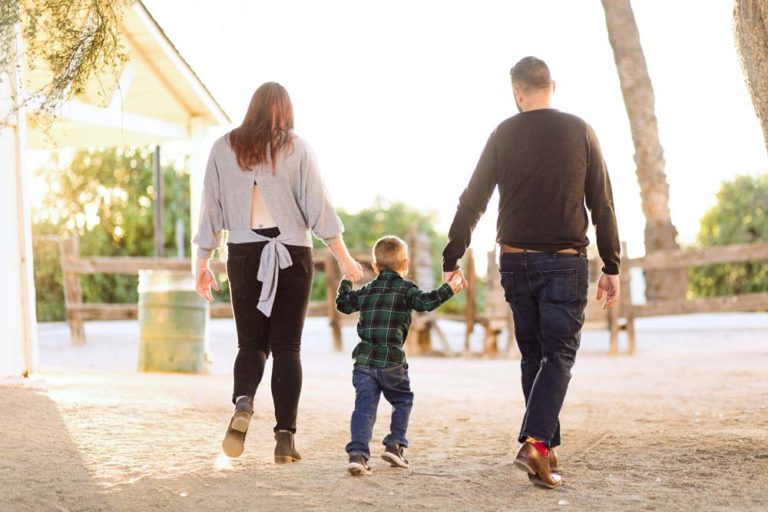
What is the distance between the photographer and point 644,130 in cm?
1767

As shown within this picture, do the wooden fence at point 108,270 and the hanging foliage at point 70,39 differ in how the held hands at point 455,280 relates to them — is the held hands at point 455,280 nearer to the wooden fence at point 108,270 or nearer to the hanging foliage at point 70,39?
the hanging foliage at point 70,39

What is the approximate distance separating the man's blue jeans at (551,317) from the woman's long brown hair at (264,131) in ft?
3.83

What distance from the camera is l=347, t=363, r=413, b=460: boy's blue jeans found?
493cm

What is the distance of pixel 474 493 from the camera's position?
4605mm

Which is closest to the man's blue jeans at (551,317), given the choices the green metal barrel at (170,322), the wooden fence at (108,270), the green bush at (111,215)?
the green metal barrel at (170,322)

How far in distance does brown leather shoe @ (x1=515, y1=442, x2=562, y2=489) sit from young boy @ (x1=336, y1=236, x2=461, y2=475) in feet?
2.18

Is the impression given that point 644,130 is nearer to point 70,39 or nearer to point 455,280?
point 70,39

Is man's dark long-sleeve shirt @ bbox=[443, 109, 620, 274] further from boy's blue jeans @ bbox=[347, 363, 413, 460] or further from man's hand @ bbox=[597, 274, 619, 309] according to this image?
boy's blue jeans @ bbox=[347, 363, 413, 460]

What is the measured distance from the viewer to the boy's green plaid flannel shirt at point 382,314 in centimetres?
495

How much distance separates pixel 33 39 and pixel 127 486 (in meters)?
3.22

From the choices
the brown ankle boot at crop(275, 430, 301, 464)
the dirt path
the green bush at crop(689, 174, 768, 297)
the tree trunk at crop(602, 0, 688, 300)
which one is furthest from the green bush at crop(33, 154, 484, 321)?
the brown ankle boot at crop(275, 430, 301, 464)

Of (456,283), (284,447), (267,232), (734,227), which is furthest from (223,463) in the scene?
(734,227)

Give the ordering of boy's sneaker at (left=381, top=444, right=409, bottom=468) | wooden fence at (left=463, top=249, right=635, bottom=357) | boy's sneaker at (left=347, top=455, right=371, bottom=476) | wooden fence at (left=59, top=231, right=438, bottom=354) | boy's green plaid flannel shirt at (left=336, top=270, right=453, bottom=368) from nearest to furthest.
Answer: boy's sneaker at (left=347, top=455, right=371, bottom=476) → boy's green plaid flannel shirt at (left=336, top=270, right=453, bottom=368) → boy's sneaker at (left=381, top=444, right=409, bottom=468) → wooden fence at (left=463, top=249, right=635, bottom=357) → wooden fence at (left=59, top=231, right=438, bottom=354)

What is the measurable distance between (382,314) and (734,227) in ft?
68.0
